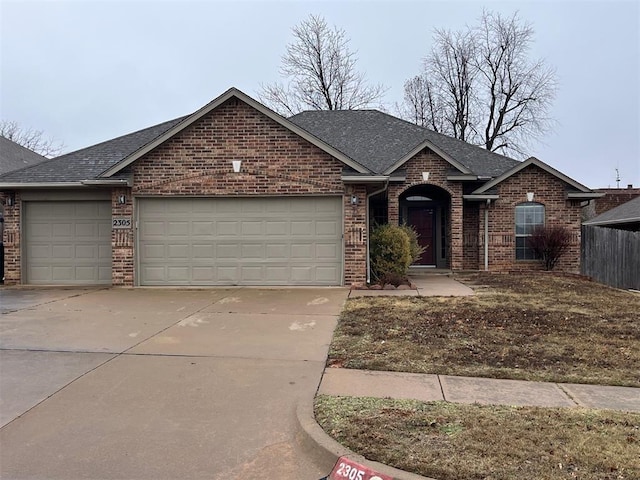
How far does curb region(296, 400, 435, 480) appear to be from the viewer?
3.16 m

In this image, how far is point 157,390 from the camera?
4.88 meters

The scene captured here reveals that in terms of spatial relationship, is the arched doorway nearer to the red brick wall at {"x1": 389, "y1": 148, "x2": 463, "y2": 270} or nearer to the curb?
the red brick wall at {"x1": 389, "y1": 148, "x2": 463, "y2": 270}

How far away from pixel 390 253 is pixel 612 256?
311 inches

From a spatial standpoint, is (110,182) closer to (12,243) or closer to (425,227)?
(12,243)

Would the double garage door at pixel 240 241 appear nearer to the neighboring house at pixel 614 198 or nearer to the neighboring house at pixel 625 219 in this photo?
the neighboring house at pixel 625 219

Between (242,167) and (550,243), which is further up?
(242,167)

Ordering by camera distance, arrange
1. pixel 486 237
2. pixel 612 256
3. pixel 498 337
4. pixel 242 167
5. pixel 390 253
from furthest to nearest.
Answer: pixel 486 237 → pixel 612 256 → pixel 390 253 → pixel 242 167 → pixel 498 337

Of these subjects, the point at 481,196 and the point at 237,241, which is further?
the point at 481,196

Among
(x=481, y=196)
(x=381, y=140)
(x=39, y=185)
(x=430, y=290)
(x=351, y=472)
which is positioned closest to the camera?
(x=351, y=472)

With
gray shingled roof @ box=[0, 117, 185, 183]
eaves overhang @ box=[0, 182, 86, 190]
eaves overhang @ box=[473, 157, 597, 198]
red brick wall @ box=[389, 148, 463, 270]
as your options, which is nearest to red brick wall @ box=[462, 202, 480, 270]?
red brick wall @ box=[389, 148, 463, 270]

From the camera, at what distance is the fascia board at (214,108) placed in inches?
474

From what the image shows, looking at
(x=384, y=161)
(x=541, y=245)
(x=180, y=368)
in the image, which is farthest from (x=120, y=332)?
(x=541, y=245)

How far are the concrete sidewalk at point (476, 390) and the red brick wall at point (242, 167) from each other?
7.08 meters

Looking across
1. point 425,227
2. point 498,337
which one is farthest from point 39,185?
point 425,227
